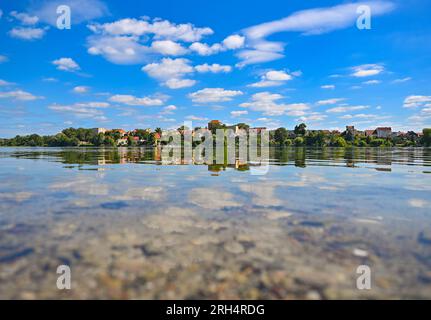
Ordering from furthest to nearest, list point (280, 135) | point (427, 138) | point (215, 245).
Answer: point (280, 135) → point (427, 138) → point (215, 245)

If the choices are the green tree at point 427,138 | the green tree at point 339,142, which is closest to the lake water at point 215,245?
the green tree at point 339,142

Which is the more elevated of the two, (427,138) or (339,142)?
(427,138)

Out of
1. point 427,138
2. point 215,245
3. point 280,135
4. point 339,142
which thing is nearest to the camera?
point 215,245

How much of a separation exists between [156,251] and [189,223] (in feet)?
Result: 6.53

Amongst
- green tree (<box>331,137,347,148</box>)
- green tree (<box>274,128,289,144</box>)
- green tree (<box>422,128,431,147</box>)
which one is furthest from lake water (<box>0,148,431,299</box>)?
green tree (<box>422,128,431,147</box>)

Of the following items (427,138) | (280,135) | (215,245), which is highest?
(280,135)

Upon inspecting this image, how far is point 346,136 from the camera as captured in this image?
566 ft

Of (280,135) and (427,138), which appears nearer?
(427,138)

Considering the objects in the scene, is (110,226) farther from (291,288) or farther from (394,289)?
(394,289)

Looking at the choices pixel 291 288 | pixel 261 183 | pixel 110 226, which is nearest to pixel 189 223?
pixel 110 226

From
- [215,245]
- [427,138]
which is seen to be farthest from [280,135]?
[215,245]

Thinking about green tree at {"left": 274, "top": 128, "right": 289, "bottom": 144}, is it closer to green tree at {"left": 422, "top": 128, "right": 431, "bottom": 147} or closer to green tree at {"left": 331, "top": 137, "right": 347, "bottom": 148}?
green tree at {"left": 331, "top": 137, "right": 347, "bottom": 148}

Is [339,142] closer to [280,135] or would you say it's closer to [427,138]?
[280,135]

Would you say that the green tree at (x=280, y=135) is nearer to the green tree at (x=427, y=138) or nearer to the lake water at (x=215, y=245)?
the green tree at (x=427, y=138)
